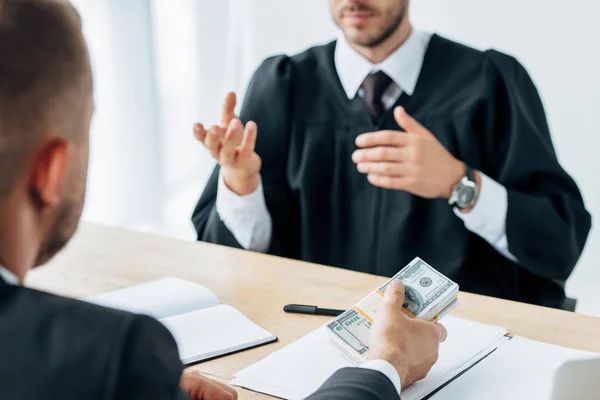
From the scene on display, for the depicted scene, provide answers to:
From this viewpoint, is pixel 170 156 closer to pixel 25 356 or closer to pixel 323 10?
pixel 323 10

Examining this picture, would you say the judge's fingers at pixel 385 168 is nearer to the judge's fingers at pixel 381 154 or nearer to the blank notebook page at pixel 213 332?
the judge's fingers at pixel 381 154

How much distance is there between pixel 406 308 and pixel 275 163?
0.92m

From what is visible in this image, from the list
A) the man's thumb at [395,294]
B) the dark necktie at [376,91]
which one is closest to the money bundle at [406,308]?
the man's thumb at [395,294]

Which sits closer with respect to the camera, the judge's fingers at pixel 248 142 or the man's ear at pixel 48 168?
the man's ear at pixel 48 168

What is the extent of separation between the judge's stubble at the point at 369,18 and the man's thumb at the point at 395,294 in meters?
0.95

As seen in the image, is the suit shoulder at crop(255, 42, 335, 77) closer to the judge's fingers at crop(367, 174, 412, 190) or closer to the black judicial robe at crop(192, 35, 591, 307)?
the black judicial robe at crop(192, 35, 591, 307)

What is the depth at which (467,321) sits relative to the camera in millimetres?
1200

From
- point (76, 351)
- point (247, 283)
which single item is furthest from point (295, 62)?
point (76, 351)

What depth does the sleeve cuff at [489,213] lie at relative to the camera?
5.26 feet

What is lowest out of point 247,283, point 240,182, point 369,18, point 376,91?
point 247,283

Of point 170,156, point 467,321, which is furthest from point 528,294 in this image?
point 170,156

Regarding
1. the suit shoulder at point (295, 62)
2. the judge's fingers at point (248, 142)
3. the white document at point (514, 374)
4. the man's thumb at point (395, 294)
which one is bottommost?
the white document at point (514, 374)

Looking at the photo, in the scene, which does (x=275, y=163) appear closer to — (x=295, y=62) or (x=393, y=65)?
(x=295, y=62)

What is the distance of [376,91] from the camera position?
1830mm
